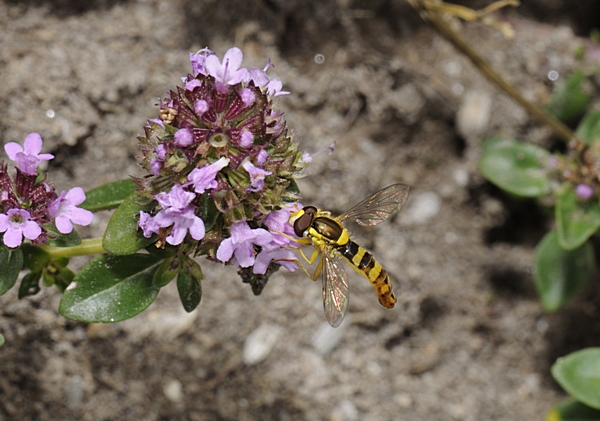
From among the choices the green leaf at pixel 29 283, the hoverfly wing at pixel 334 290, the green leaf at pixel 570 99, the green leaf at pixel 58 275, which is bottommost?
the green leaf at pixel 29 283

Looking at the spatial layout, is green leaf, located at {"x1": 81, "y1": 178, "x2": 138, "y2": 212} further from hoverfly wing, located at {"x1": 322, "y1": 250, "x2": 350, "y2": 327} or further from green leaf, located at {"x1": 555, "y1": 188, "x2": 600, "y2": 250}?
green leaf, located at {"x1": 555, "y1": 188, "x2": 600, "y2": 250}

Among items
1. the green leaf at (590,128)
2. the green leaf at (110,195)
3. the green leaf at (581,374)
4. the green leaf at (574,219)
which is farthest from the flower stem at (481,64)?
the green leaf at (110,195)

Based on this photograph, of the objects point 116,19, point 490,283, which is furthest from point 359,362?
point 116,19

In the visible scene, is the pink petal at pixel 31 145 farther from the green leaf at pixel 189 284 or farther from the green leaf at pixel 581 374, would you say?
the green leaf at pixel 581 374

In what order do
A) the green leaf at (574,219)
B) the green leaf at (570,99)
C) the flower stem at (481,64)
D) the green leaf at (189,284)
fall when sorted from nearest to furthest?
the green leaf at (189,284) → the green leaf at (574,219) → the flower stem at (481,64) → the green leaf at (570,99)

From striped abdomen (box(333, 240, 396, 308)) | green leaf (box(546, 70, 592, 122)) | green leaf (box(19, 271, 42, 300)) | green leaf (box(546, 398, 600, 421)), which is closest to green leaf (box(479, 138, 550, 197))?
green leaf (box(546, 70, 592, 122))

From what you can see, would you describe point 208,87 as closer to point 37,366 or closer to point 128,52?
point 128,52
